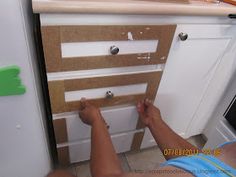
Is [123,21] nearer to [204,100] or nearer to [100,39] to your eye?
[100,39]

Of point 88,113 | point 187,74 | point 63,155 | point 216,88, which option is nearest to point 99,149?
point 88,113

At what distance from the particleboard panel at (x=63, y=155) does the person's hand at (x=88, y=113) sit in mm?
224

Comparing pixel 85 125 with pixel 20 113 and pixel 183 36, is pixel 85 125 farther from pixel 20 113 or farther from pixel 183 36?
pixel 183 36

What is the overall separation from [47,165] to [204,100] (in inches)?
30.6

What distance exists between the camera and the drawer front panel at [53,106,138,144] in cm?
78

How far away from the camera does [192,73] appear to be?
87 cm

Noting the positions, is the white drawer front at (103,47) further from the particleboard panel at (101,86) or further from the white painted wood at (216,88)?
the white painted wood at (216,88)

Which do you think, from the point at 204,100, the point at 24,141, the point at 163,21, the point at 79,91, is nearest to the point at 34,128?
the point at 24,141

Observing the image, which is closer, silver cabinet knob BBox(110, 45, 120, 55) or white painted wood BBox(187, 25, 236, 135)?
silver cabinet knob BBox(110, 45, 120, 55)

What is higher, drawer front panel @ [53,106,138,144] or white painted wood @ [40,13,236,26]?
white painted wood @ [40,13,236,26]

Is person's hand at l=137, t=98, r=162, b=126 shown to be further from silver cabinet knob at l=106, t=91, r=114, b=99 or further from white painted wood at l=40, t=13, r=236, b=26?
white painted wood at l=40, t=13, r=236, b=26

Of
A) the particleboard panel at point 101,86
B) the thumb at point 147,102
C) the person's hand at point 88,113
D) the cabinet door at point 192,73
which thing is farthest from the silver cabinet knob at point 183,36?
the person's hand at point 88,113

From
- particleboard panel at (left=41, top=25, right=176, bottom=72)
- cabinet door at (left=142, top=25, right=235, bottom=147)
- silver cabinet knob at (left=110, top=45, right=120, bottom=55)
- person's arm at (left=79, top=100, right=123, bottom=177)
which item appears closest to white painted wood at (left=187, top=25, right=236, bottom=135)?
cabinet door at (left=142, top=25, right=235, bottom=147)

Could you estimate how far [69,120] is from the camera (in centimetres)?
77
